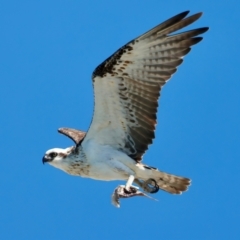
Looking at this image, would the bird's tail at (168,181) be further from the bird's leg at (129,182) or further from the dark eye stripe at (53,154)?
the dark eye stripe at (53,154)

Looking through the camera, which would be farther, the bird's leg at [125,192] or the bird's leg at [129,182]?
the bird's leg at [129,182]

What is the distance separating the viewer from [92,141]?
14984mm

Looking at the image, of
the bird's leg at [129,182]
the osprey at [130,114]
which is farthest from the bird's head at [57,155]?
the bird's leg at [129,182]

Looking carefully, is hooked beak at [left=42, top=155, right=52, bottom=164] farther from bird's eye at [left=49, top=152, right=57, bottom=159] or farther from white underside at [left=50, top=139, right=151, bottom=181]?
white underside at [left=50, top=139, right=151, bottom=181]

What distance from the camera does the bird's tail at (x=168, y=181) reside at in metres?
15.1

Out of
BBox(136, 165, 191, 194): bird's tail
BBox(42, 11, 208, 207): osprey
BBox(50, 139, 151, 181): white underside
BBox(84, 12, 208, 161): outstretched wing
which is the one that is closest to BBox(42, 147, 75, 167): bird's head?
BBox(42, 11, 208, 207): osprey

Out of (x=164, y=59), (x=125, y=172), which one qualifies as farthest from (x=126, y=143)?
(x=164, y=59)

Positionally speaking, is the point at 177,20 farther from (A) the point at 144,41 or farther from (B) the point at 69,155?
(B) the point at 69,155

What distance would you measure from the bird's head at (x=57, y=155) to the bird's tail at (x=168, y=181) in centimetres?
107

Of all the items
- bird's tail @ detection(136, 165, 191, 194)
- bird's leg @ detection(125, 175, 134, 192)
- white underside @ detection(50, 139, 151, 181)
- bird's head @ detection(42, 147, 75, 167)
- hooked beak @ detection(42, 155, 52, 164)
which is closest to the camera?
bird's leg @ detection(125, 175, 134, 192)

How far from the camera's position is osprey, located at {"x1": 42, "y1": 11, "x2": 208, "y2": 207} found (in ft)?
47.0

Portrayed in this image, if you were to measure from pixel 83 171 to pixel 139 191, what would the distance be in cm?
87

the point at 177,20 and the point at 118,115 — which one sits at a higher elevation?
the point at 177,20

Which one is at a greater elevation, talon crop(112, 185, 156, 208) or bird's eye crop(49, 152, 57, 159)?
bird's eye crop(49, 152, 57, 159)
